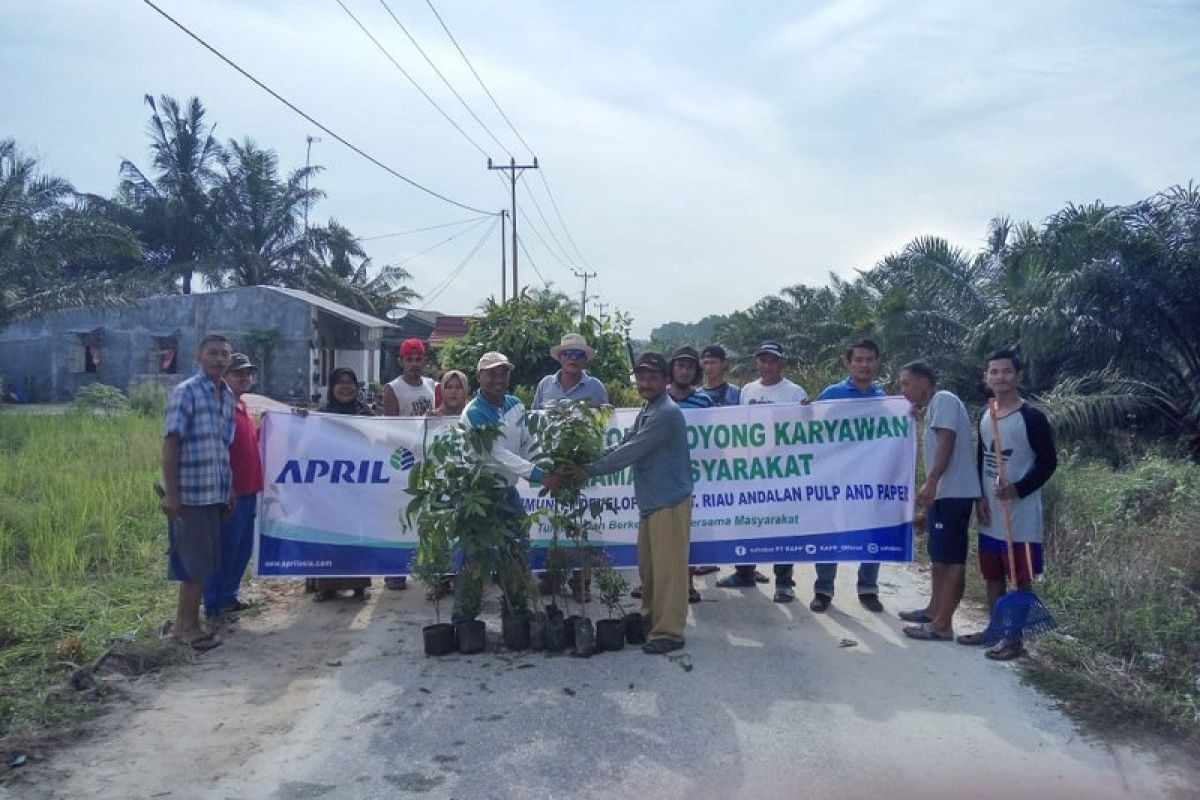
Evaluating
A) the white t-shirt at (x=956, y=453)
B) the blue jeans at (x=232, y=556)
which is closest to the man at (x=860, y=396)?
the white t-shirt at (x=956, y=453)

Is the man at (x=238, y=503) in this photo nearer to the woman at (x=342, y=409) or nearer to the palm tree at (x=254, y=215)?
the woman at (x=342, y=409)

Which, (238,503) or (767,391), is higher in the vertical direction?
(767,391)

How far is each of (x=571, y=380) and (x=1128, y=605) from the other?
389cm

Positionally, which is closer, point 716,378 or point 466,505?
point 466,505

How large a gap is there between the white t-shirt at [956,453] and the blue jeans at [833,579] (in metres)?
1.14

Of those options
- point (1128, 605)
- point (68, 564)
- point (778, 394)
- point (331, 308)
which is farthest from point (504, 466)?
point (331, 308)

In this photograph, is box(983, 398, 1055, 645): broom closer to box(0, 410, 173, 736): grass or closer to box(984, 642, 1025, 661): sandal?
box(984, 642, 1025, 661): sandal

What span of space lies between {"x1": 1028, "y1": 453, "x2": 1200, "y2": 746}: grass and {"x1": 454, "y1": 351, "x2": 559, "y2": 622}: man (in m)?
2.94

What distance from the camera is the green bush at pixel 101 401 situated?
834 inches

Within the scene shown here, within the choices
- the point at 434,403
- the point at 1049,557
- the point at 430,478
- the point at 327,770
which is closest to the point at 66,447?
the point at 434,403

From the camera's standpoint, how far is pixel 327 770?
170 inches

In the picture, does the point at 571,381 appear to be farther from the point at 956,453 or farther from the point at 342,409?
the point at 956,453

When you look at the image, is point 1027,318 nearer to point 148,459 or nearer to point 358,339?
point 148,459

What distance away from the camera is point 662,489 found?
5.99 meters
